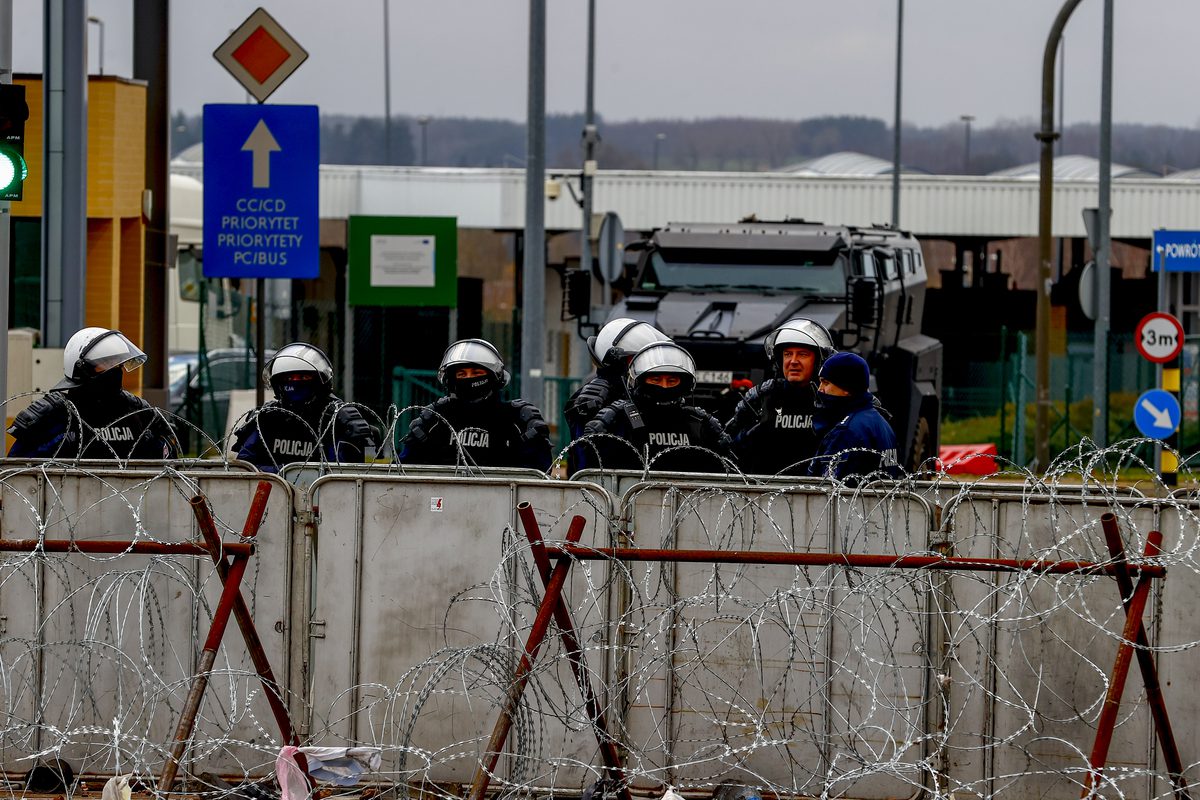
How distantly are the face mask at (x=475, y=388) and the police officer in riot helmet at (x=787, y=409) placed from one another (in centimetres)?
138

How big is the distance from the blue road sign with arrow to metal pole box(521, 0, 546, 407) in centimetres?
645

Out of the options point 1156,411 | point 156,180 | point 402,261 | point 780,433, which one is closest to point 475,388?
point 780,433

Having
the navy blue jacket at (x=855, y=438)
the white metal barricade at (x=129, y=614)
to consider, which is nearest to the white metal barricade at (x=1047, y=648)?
the navy blue jacket at (x=855, y=438)

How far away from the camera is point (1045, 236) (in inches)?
790

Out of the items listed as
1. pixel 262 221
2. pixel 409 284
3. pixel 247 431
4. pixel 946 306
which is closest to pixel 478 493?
pixel 247 431

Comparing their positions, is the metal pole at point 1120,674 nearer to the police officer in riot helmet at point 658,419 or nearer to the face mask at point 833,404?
the face mask at point 833,404

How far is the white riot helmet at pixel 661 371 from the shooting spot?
9.21 meters

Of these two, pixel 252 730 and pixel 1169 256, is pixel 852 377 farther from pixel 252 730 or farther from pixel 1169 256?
pixel 1169 256

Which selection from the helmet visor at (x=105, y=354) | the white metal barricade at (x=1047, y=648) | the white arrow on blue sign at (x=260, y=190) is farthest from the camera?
the white arrow on blue sign at (x=260, y=190)

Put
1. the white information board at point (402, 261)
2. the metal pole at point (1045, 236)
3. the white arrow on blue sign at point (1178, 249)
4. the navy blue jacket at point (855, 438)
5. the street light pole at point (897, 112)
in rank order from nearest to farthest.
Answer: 1. the navy blue jacket at point (855, 438)
2. the white arrow on blue sign at point (1178, 249)
3. the metal pole at point (1045, 236)
4. the white information board at point (402, 261)
5. the street light pole at point (897, 112)

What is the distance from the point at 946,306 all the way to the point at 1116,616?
33104 mm

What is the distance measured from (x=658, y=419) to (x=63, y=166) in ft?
17.2

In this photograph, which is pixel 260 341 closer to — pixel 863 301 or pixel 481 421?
pixel 481 421

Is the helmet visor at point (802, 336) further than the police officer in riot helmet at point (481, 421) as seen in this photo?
Yes
